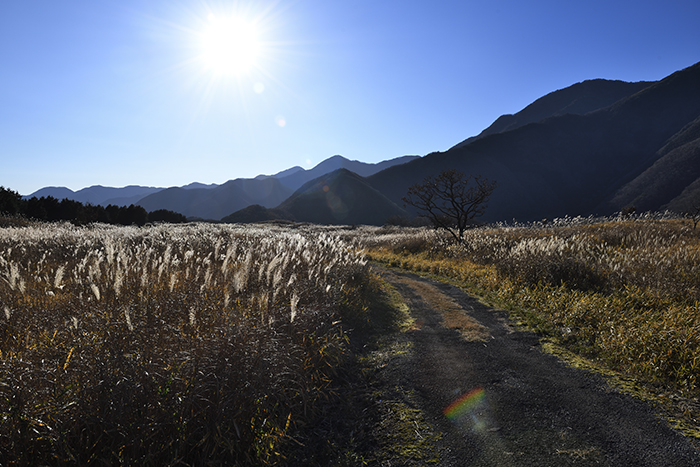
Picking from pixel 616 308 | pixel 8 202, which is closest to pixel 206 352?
pixel 616 308

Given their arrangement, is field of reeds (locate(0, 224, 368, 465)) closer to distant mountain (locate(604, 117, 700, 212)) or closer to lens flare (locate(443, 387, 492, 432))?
lens flare (locate(443, 387, 492, 432))

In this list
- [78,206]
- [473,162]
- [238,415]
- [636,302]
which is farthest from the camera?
[473,162]

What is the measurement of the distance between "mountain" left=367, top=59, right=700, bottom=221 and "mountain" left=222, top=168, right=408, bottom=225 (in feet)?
69.3

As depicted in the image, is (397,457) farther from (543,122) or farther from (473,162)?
(543,122)

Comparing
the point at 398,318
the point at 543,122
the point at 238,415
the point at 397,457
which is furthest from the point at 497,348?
the point at 543,122

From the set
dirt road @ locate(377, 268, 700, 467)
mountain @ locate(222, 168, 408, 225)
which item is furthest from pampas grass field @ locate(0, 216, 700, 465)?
mountain @ locate(222, 168, 408, 225)

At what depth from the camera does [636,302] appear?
6.04 meters

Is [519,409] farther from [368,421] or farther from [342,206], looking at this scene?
[342,206]

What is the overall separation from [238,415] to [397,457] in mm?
1562

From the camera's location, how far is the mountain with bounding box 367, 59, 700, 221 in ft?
533

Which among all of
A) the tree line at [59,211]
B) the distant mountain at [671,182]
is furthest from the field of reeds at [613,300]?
the distant mountain at [671,182]

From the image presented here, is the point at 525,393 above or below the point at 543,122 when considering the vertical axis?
below

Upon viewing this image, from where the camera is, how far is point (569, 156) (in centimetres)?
18112

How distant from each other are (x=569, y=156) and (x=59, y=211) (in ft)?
746
